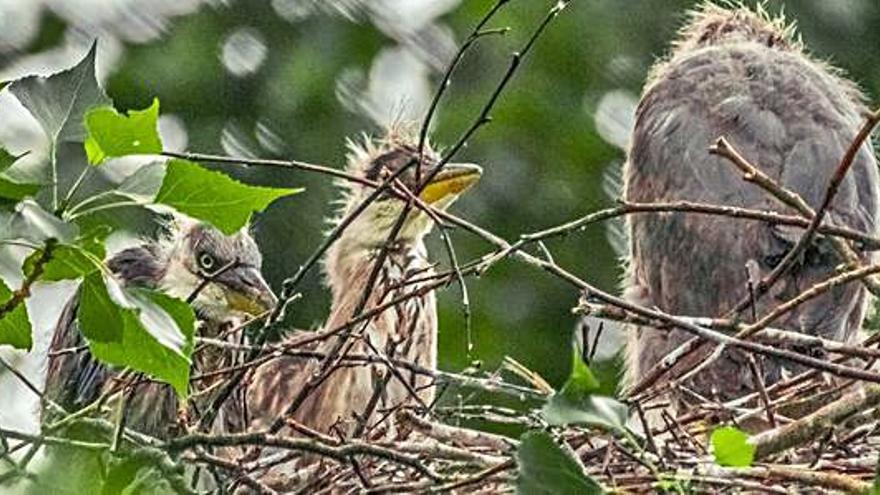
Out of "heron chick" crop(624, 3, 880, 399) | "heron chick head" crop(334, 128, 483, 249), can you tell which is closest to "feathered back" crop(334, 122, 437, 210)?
"heron chick head" crop(334, 128, 483, 249)

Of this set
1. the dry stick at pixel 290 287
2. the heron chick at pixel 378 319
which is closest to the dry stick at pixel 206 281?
the dry stick at pixel 290 287

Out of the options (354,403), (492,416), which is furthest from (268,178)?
(492,416)

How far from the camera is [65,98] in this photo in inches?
78.6

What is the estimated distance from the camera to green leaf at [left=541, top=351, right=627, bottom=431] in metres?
1.79

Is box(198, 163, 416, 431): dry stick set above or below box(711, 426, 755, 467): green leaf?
below

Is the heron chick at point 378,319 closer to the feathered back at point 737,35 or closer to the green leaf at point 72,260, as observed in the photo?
the feathered back at point 737,35

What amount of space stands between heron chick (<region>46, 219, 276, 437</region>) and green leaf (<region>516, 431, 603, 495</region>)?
166cm

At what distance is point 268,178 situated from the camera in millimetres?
6457

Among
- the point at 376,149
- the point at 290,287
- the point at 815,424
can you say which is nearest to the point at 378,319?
the point at 376,149

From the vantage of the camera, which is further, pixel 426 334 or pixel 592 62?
pixel 592 62

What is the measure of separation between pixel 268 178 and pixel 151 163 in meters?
4.52

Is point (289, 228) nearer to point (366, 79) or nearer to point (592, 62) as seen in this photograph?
point (366, 79)

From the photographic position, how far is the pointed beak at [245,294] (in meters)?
4.01

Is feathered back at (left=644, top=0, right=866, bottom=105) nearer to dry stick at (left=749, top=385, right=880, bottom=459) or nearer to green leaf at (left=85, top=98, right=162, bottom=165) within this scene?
dry stick at (left=749, top=385, right=880, bottom=459)
